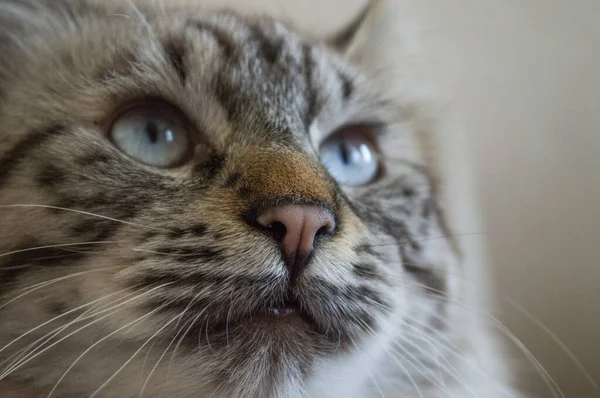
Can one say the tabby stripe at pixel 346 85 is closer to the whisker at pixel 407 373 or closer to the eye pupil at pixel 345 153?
the eye pupil at pixel 345 153

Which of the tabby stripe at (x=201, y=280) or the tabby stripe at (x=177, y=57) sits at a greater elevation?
the tabby stripe at (x=177, y=57)

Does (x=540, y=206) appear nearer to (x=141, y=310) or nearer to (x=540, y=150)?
(x=540, y=150)

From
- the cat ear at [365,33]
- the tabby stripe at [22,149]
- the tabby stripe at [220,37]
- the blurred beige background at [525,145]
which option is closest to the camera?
the tabby stripe at [22,149]

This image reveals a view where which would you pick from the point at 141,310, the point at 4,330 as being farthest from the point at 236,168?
the point at 4,330

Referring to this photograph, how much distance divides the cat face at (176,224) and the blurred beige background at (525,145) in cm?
48

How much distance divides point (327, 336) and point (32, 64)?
0.55 metres

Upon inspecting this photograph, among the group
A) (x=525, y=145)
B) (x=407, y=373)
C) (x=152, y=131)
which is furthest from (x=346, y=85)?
(x=525, y=145)

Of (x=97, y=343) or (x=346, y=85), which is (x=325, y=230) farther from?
(x=346, y=85)

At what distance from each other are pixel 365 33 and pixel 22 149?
67cm

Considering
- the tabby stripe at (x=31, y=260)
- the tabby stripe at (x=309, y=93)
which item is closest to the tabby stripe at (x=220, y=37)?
the tabby stripe at (x=309, y=93)

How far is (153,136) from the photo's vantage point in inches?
30.9

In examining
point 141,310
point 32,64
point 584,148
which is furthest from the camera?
point 584,148

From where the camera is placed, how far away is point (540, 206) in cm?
135

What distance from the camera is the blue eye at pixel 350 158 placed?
962 mm
